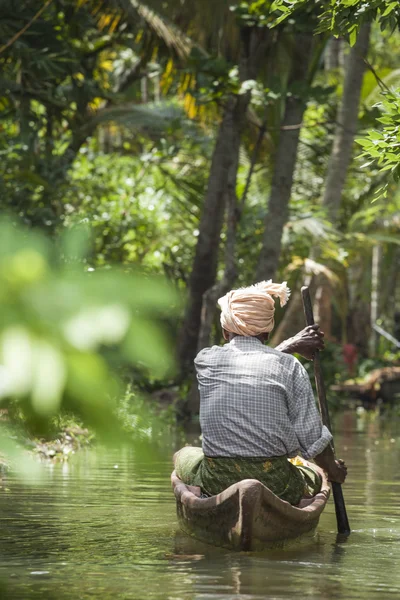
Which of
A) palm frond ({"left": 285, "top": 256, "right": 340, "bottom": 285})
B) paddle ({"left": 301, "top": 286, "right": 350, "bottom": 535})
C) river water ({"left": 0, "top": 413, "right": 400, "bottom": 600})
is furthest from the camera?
palm frond ({"left": 285, "top": 256, "right": 340, "bottom": 285})

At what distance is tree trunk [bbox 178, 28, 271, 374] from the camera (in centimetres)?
1599

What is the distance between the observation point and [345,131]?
744 inches

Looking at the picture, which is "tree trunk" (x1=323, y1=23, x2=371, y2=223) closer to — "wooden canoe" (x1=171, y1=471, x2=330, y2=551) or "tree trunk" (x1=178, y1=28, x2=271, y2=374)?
"tree trunk" (x1=178, y1=28, x2=271, y2=374)

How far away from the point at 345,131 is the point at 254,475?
45.2ft

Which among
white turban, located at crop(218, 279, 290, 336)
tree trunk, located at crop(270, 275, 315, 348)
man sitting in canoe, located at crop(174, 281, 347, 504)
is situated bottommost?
man sitting in canoe, located at crop(174, 281, 347, 504)

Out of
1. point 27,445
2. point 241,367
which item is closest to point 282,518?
point 241,367

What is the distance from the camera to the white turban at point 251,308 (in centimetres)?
575

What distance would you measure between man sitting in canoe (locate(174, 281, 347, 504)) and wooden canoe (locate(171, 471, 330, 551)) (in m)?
0.19

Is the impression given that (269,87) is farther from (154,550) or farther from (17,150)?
(154,550)

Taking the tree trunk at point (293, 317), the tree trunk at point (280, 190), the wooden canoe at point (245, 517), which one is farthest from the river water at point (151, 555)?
the tree trunk at point (293, 317)

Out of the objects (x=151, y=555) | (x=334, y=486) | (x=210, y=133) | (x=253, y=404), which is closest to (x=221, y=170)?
(x=210, y=133)

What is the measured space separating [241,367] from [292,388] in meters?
0.30

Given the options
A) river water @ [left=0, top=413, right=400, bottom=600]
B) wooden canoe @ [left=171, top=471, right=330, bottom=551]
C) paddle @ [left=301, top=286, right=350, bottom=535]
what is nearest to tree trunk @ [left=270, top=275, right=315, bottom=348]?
river water @ [left=0, top=413, right=400, bottom=600]

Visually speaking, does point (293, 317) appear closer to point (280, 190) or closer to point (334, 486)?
point (280, 190)
